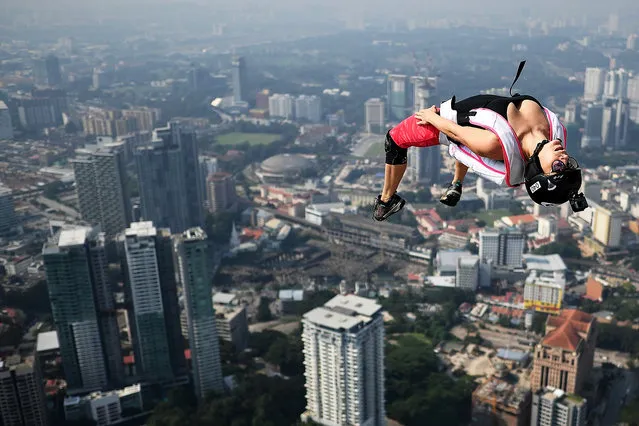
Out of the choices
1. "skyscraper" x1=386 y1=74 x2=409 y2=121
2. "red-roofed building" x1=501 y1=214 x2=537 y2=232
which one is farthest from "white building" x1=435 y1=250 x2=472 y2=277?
"skyscraper" x1=386 y1=74 x2=409 y2=121

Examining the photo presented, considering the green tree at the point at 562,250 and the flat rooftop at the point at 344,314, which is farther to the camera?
the green tree at the point at 562,250

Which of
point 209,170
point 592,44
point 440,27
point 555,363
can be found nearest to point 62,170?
point 209,170

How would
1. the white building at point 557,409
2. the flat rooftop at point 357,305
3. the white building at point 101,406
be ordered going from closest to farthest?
the flat rooftop at point 357,305, the white building at point 557,409, the white building at point 101,406

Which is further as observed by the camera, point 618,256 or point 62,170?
point 62,170

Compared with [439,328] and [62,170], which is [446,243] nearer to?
[439,328]

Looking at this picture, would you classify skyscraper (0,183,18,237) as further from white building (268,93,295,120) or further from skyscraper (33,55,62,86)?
white building (268,93,295,120)

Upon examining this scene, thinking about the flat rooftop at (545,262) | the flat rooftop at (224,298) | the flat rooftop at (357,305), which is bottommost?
the flat rooftop at (545,262)

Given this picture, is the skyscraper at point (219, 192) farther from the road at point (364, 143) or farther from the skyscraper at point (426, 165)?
the road at point (364, 143)

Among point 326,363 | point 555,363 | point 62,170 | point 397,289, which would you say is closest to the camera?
point 326,363

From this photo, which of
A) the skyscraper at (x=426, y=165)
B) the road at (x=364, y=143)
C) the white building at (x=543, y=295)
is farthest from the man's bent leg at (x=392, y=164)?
the road at (x=364, y=143)
